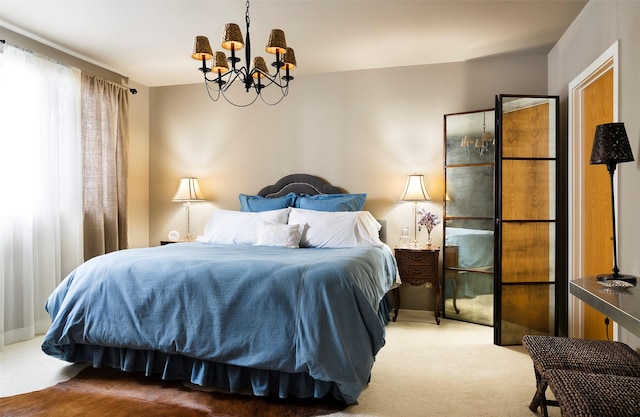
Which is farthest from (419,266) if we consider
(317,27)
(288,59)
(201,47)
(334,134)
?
(201,47)

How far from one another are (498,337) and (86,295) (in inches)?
122

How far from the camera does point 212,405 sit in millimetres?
2340

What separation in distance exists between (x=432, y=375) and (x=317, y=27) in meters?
2.87

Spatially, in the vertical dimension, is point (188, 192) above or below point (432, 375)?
above

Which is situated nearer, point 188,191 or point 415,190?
point 415,190

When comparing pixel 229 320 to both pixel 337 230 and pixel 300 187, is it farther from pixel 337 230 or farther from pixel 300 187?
pixel 300 187

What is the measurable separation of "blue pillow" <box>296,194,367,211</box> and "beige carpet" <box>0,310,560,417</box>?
52.1 inches

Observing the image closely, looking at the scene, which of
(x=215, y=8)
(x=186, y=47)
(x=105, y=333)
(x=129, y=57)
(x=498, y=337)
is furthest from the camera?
(x=129, y=57)

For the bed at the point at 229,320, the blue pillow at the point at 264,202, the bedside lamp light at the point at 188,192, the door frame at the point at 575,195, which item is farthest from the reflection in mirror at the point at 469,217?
the bedside lamp light at the point at 188,192

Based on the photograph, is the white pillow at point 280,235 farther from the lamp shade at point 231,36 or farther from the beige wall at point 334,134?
the lamp shade at point 231,36

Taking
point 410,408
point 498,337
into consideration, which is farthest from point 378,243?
point 410,408

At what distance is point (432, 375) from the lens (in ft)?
9.09

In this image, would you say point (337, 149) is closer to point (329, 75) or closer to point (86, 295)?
point (329, 75)

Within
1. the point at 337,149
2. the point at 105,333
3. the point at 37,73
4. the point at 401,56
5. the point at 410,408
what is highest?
the point at 401,56
